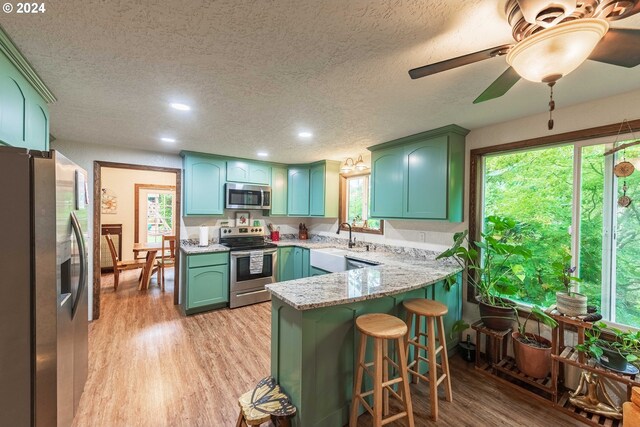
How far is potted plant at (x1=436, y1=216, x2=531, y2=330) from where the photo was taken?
214 centimetres

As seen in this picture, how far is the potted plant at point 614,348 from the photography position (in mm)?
1656

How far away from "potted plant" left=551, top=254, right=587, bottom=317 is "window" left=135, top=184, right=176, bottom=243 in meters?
6.96

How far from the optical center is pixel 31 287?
3.53 ft

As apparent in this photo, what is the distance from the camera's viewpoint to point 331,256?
3.41 meters

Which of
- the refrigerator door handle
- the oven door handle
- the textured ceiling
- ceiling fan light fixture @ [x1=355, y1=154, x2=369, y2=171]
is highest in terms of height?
the textured ceiling

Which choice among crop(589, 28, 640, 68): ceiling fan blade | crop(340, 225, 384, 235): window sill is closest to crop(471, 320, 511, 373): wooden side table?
crop(340, 225, 384, 235): window sill

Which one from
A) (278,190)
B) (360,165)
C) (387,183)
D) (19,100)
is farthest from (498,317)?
(19,100)

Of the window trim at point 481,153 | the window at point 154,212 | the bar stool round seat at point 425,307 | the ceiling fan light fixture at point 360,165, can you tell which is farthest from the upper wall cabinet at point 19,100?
the window at point 154,212

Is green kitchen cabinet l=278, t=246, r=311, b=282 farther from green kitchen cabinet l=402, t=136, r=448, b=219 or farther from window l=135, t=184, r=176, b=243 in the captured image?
window l=135, t=184, r=176, b=243

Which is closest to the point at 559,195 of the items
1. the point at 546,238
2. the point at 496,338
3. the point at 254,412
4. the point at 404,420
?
the point at 546,238

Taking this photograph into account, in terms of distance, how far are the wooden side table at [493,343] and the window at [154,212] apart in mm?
6493

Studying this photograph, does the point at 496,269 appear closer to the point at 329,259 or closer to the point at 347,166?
the point at 329,259

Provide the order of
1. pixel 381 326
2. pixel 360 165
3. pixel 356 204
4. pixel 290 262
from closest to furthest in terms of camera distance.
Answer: pixel 381 326 < pixel 360 165 < pixel 356 204 < pixel 290 262

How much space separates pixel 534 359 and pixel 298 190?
367cm
